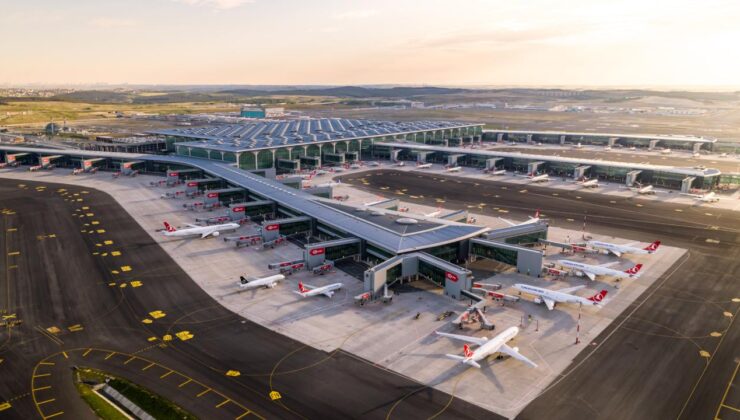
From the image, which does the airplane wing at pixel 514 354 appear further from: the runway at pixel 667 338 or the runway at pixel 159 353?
the runway at pixel 159 353

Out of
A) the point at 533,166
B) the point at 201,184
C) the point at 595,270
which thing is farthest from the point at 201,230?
the point at 533,166

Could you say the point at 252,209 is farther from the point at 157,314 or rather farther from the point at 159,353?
the point at 159,353

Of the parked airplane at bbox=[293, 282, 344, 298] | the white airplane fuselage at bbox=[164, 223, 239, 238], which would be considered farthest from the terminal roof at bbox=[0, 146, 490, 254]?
the white airplane fuselage at bbox=[164, 223, 239, 238]

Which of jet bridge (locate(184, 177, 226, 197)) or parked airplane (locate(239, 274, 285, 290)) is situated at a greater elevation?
jet bridge (locate(184, 177, 226, 197))

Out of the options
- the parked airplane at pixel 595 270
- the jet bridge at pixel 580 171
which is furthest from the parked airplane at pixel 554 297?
the jet bridge at pixel 580 171

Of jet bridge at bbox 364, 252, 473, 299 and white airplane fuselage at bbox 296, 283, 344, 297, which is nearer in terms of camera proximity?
jet bridge at bbox 364, 252, 473, 299

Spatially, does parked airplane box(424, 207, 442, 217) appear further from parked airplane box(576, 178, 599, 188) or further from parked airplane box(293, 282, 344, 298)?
parked airplane box(576, 178, 599, 188)
